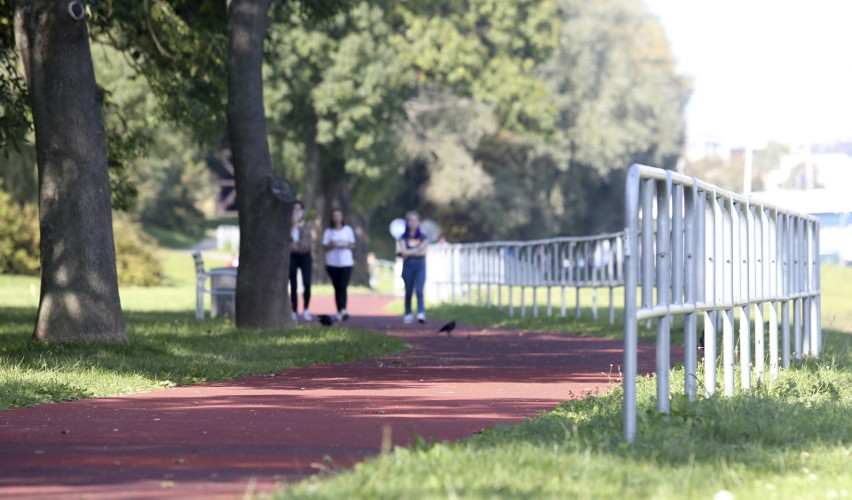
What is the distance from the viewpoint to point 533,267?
96.1ft

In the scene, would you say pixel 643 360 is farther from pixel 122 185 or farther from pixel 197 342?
pixel 122 185

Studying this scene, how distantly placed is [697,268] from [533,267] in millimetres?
18908

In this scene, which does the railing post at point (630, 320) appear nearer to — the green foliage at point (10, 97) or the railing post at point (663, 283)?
the railing post at point (663, 283)

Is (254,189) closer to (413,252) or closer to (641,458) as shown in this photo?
(413,252)

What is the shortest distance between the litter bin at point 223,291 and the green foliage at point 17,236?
80.9 ft

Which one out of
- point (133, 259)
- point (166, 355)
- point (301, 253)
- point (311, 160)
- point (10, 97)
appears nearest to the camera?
point (166, 355)

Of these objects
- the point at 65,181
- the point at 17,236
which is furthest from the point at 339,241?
the point at 17,236

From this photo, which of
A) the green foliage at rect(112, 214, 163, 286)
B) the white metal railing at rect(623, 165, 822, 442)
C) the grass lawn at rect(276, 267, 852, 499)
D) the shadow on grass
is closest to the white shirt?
the shadow on grass

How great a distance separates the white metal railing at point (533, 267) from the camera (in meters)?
25.7

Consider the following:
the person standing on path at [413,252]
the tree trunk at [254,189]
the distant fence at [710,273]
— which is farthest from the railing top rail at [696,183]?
the person standing on path at [413,252]

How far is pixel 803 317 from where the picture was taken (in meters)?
17.0

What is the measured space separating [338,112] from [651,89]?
98.6 ft

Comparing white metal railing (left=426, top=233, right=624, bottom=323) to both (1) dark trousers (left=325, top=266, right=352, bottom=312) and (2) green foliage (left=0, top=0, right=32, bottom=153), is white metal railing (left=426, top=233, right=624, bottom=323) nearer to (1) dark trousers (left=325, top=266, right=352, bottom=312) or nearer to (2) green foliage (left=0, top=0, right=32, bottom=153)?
(1) dark trousers (left=325, top=266, right=352, bottom=312)

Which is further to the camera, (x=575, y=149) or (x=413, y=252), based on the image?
(x=575, y=149)
